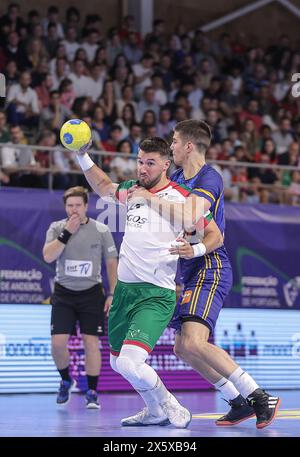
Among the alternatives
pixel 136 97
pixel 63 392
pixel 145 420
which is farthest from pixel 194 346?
pixel 136 97

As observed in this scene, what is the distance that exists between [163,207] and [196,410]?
345cm

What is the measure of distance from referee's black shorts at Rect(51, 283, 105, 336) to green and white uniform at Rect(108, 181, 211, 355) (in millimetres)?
2933

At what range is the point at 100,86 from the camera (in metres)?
17.3

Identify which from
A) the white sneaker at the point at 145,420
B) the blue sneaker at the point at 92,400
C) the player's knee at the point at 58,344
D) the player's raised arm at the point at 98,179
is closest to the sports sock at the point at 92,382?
the blue sneaker at the point at 92,400

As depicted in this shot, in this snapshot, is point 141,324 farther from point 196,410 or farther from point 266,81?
point 266,81

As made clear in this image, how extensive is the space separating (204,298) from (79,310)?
3228 mm

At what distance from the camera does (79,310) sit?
34.9 ft

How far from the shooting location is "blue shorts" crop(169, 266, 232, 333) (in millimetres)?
7645

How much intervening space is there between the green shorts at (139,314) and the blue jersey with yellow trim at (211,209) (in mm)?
346

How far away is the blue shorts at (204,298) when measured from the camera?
25.1 ft

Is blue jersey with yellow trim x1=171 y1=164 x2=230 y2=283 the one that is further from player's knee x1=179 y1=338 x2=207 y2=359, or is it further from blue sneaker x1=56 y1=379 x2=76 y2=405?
blue sneaker x1=56 y1=379 x2=76 y2=405

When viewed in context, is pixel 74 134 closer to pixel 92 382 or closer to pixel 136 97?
pixel 92 382

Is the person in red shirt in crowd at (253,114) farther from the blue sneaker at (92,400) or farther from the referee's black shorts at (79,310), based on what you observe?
the blue sneaker at (92,400)
